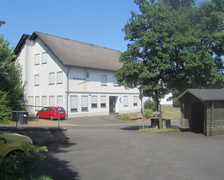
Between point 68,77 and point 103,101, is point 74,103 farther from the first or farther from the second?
point 103,101

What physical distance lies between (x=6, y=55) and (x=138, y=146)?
2052cm

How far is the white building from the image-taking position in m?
31.9

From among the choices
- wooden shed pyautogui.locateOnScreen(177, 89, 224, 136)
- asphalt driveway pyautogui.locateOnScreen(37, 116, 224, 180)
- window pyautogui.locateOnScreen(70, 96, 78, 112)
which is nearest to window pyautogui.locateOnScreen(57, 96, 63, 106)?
window pyautogui.locateOnScreen(70, 96, 78, 112)

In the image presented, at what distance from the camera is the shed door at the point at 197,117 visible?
16969mm

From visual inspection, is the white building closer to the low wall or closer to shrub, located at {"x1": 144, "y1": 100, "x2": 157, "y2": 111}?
shrub, located at {"x1": 144, "y1": 100, "x2": 157, "y2": 111}

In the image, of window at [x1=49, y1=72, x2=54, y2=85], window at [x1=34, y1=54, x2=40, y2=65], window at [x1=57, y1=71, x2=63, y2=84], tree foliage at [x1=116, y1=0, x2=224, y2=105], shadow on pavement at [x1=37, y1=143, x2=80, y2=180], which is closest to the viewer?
shadow on pavement at [x1=37, y1=143, x2=80, y2=180]

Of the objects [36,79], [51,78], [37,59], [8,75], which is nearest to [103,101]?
[51,78]

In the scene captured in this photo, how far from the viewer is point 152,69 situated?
56.2 ft

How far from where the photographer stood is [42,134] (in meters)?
12.5

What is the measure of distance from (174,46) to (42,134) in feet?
32.3

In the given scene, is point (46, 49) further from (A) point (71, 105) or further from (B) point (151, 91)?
(B) point (151, 91)

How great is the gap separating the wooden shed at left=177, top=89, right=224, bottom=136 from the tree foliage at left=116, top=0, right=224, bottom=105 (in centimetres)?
118

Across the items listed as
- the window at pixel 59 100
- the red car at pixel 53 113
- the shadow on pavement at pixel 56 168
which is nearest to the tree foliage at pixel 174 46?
the shadow on pavement at pixel 56 168

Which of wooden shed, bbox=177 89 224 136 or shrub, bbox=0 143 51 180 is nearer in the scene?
shrub, bbox=0 143 51 180
